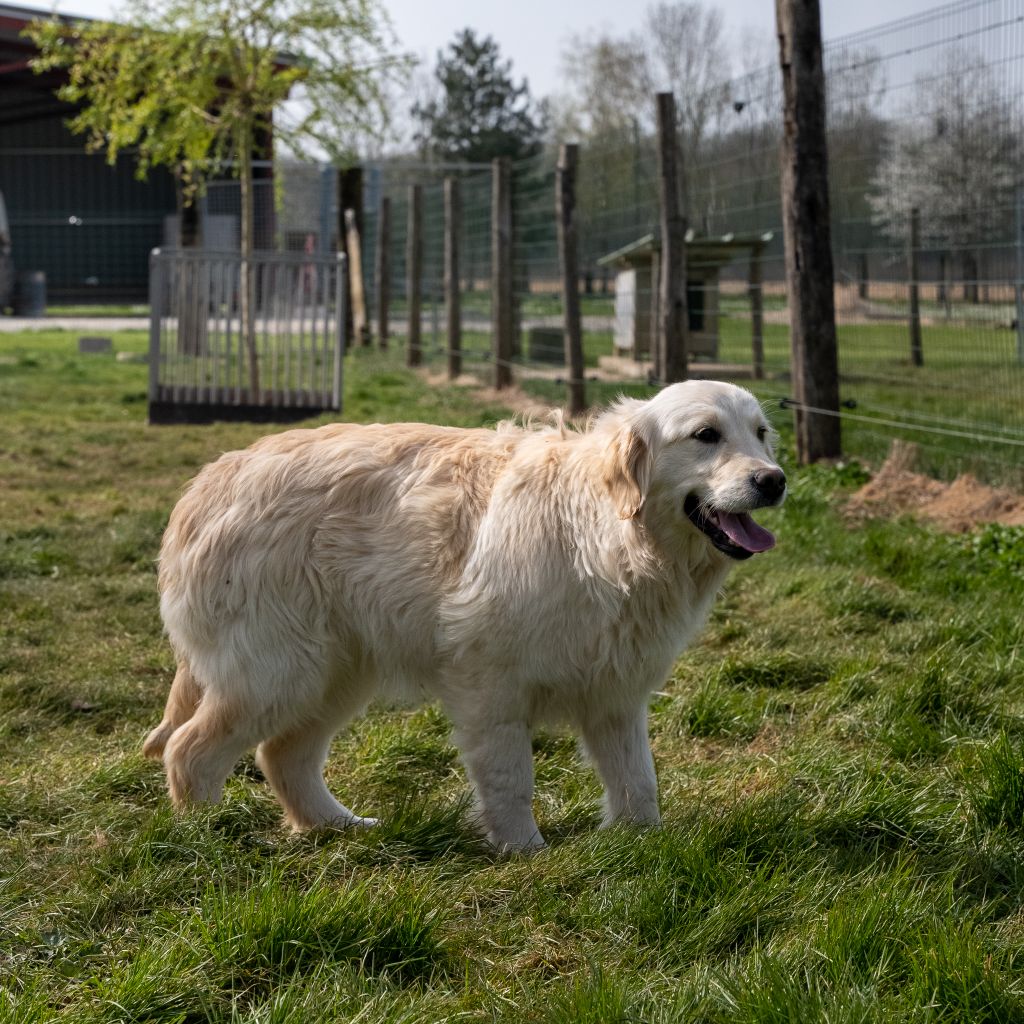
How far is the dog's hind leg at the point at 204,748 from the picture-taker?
3.46 meters

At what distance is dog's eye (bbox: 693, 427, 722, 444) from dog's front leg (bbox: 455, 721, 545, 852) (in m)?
0.93

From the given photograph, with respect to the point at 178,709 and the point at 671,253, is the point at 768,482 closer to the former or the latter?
the point at 178,709

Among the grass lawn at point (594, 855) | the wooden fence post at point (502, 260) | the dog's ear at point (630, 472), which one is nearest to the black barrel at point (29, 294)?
the wooden fence post at point (502, 260)

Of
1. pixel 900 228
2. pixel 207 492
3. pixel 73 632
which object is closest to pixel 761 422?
pixel 207 492

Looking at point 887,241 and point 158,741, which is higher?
point 887,241

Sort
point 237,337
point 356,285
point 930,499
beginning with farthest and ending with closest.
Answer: point 356,285, point 237,337, point 930,499

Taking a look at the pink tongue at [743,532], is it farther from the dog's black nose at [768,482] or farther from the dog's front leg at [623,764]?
the dog's front leg at [623,764]

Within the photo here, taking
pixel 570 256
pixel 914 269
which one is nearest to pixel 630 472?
pixel 914 269

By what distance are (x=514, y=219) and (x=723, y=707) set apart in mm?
11643

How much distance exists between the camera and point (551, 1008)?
240 cm

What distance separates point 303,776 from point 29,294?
27.3 meters

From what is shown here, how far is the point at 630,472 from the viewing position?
342 centimetres

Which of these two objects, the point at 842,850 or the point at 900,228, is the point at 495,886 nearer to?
the point at 842,850

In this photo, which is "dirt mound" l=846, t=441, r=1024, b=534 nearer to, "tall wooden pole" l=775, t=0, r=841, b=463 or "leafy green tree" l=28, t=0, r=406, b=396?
"tall wooden pole" l=775, t=0, r=841, b=463
